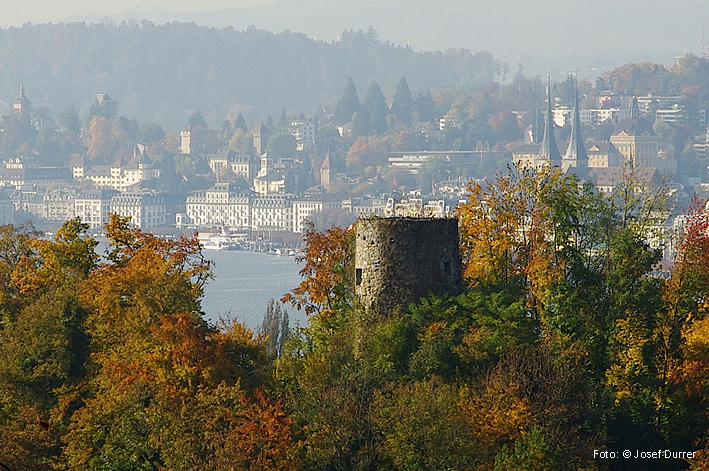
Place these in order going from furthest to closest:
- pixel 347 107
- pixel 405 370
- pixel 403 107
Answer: pixel 347 107, pixel 403 107, pixel 405 370

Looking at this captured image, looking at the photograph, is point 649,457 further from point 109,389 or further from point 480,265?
point 109,389

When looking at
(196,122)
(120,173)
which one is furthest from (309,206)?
(196,122)

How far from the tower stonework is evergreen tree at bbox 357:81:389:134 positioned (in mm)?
116913

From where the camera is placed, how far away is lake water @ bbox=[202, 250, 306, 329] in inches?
1884

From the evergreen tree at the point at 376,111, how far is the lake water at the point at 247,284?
45147 mm

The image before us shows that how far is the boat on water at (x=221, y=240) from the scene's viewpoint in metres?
89.4

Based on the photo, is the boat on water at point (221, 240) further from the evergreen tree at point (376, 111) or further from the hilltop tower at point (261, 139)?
the evergreen tree at point (376, 111)

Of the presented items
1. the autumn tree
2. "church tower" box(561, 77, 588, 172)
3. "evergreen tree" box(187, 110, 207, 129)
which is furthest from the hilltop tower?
the autumn tree

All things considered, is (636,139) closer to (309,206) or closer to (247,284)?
(309,206)

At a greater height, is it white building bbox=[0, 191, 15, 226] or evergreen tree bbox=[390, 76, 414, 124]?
evergreen tree bbox=[390, 76, 414, 124]

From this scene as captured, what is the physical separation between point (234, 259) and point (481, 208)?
6392cm

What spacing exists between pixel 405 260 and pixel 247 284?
1900 inches

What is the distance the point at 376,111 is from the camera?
135 meters

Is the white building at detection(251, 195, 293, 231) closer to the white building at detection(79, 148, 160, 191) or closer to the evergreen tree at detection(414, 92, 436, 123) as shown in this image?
the white building at detection(79, 148, 160, 191)
